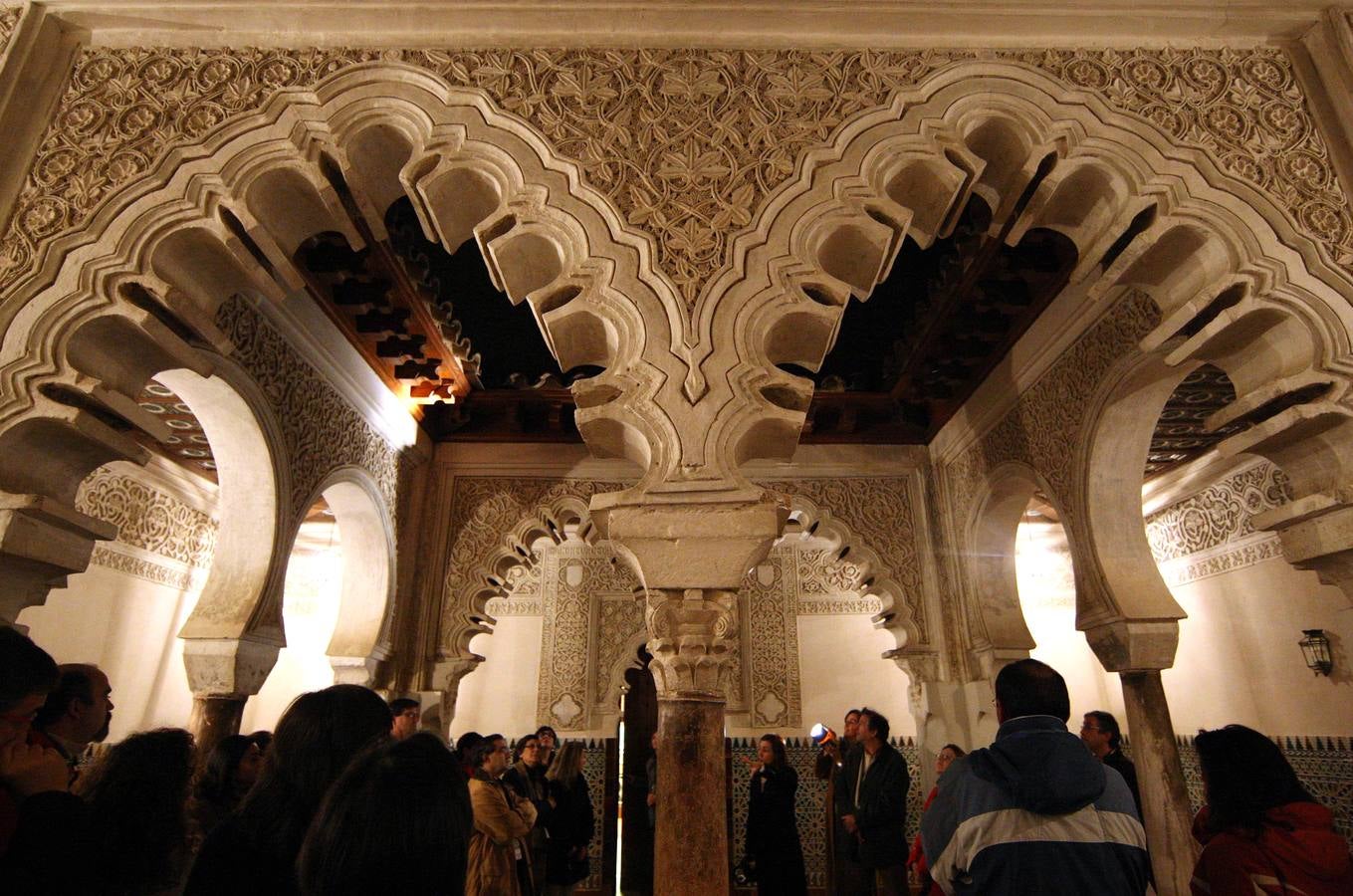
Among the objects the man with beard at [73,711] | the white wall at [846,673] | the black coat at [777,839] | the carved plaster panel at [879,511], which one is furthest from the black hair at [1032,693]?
the white wall at [846,673]

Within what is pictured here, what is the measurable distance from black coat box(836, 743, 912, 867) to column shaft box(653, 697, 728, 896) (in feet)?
6.96

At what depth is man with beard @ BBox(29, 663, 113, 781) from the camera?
70.6 inches

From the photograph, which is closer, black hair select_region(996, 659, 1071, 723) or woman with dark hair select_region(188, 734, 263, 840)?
black hair select_region(996, 659, 1071, 723)

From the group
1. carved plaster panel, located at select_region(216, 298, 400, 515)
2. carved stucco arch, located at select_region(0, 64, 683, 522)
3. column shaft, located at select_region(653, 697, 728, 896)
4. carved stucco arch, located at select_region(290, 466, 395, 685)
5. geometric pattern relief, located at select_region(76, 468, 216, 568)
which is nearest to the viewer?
column shaft, located at select_region(653, 697, 728, 896)

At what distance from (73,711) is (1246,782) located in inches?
102

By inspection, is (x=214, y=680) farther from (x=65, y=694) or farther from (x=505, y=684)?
(x=505, y=684)

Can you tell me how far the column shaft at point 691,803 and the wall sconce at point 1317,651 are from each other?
460 centimetres

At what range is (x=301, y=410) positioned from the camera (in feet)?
12.8

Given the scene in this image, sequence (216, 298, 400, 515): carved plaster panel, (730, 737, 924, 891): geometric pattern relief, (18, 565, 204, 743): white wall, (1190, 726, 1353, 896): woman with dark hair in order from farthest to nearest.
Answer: (730, 737, 924, 891): geometric pattern relief → (18, 565, 204, 743): white wall → (216, 298, 400, 515): carved plaster panel → (1190, 726, 1353, 896): woman with dark hair

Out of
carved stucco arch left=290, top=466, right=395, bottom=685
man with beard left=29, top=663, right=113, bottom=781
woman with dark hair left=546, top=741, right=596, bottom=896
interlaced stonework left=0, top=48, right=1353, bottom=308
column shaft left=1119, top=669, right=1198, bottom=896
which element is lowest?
woman with dark hair left=546, top=741, right=596, bottom=896

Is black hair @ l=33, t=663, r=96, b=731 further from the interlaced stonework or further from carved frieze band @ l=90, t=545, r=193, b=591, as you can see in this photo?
carved frieze band @ l=90, t=545, r=193, b=591

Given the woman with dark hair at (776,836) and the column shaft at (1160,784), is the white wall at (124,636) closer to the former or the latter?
the woman with dark hair at (776,836)

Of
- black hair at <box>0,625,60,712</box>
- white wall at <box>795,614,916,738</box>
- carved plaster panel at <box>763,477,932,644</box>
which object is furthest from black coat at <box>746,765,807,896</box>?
black hair at <box>0,625,60,712</box>

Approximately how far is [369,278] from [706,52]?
197 cm
